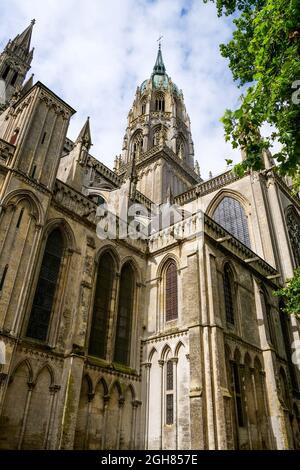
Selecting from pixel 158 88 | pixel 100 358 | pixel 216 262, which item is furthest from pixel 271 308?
pixel 158 88

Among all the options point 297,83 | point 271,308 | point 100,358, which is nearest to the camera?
point 297,83

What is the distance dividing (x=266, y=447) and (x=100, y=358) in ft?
27.7

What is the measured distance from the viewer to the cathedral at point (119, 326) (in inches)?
479

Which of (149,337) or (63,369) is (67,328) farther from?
(149,337)

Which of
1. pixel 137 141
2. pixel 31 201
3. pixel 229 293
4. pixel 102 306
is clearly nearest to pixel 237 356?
pixel 229 293

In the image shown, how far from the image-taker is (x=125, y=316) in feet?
56.4

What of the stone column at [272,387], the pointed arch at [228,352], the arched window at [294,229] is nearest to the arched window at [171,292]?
the pointed arch at [228,352]

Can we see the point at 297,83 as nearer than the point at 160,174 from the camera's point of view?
Yes

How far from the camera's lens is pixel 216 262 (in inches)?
680

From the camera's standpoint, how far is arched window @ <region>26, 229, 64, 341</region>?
13.1 meters

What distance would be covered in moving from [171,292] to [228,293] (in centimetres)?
303

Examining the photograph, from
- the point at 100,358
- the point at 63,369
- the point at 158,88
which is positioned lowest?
the point at 63,369

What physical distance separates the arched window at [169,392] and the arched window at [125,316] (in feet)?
6.92

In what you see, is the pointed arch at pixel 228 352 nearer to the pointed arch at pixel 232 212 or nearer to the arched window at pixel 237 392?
the arched window at pixel 237 392
